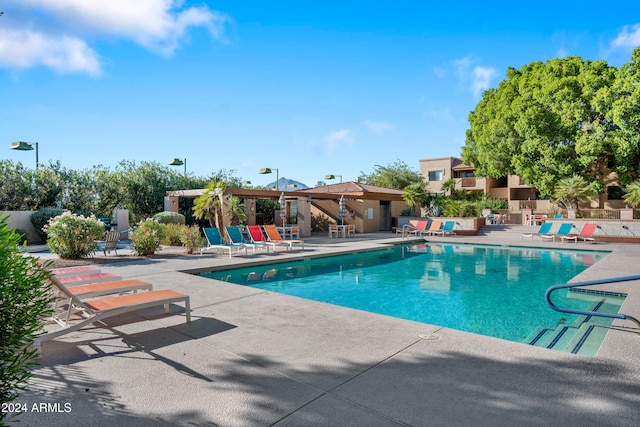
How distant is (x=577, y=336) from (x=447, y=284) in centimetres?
443

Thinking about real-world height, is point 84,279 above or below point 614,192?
below

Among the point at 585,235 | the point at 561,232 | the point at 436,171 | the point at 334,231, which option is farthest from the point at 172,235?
the point at 436,171

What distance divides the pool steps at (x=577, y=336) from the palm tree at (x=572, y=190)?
18.1 metres

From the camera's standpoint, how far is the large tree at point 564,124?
19797mm

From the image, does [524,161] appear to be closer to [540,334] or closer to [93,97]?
[540,334]

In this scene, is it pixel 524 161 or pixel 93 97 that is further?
pixel 524 161

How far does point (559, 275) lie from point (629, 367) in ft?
27.9

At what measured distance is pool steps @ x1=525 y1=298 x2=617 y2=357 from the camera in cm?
515

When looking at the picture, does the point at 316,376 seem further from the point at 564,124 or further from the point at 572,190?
the point at 564,124

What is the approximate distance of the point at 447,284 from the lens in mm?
10078

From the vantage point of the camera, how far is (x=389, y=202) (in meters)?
28.6

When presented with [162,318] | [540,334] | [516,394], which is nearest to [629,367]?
[516,394]

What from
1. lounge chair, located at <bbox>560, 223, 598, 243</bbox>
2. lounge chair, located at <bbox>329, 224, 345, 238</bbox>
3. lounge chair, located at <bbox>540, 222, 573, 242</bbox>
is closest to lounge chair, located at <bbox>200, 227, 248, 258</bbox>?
lounge chair, located at <bbox>329, 224, 345, 238</bbox>

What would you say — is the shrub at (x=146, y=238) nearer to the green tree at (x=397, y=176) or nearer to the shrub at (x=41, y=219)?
the shrub at (x=41, y=219)
